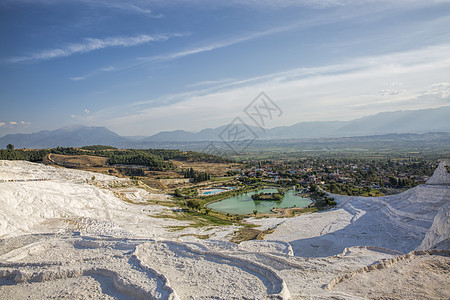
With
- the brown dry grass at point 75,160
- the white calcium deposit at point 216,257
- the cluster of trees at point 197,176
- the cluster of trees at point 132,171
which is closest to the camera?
the white calcium deposit at point 216,257

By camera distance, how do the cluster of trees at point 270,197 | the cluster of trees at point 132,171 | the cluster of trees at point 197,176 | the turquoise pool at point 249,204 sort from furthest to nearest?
1. the cluster of trees at point 132,171
2. the cluster of trees at point 197,176
3. the cluster of trees at point 270,197
4. the turquoise pool at point 249,204

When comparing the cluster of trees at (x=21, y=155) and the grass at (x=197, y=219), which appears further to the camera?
the cluster of trees at (x=21, y=155)

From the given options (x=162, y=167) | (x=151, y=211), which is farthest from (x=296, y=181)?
(x=151, y=211)

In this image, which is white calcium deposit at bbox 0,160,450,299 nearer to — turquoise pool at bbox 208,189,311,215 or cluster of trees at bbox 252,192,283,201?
turquoise pool at bbox 208,189,311,215

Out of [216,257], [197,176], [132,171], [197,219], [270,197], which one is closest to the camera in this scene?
[216,257]

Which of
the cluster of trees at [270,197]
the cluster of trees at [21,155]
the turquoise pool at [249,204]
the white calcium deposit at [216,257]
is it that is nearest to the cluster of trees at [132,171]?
the cluster of trees at [21,155]

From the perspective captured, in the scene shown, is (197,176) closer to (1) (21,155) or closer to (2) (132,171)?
(2) (132,171)

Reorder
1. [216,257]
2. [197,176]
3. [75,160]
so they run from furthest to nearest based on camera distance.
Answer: [75,160], [197,176], [216,257]

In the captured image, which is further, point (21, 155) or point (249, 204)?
point (21, 155)

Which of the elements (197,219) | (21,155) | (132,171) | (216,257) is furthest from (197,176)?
(216,257)

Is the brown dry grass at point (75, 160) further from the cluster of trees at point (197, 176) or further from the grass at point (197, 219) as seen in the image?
the grass at point (197, 219)
